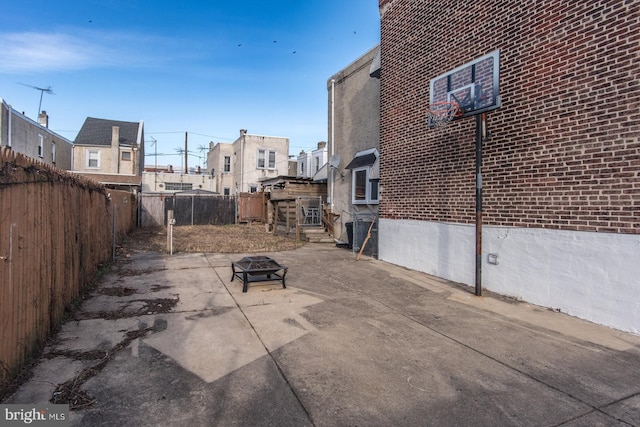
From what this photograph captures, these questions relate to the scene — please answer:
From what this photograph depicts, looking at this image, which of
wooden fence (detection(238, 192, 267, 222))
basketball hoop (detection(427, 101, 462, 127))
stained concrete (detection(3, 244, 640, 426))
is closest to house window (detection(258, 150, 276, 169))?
wooden fence (detection(238, 192, 267, 222))

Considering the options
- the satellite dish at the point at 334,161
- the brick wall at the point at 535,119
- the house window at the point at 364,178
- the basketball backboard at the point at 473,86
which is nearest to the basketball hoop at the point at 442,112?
the basketball backboard at the point at 473,86

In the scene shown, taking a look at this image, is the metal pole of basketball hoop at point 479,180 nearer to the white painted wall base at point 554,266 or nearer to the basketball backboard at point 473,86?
the basketball backboard at point 473,86

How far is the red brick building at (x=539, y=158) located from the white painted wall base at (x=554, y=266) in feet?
0.06

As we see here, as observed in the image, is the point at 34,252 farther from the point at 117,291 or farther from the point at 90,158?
the point at 90,158

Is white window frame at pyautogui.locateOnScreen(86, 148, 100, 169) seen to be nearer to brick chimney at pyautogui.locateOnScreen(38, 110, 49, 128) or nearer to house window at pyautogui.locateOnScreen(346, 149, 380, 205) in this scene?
brick chimney at pyautogui.locateOnScreen(38, 110, 49, 128)

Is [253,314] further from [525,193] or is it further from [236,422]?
[525,193]

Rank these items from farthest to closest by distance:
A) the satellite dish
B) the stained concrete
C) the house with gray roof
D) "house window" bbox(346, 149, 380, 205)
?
the house with gray roof < the satellite dish < "house window" bbox(346, 149, 380, 205) < the stained concrete

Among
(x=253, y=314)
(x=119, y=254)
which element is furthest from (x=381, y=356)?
(x=119, y=254)

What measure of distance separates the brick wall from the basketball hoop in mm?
252

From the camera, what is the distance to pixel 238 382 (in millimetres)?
3420

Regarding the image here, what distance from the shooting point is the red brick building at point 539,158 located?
16.7ft

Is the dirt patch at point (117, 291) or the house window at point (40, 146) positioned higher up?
the house window at point (40, 146)

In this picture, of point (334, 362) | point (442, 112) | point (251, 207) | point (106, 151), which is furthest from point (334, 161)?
point (106, 151)

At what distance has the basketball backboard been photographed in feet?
23.0
